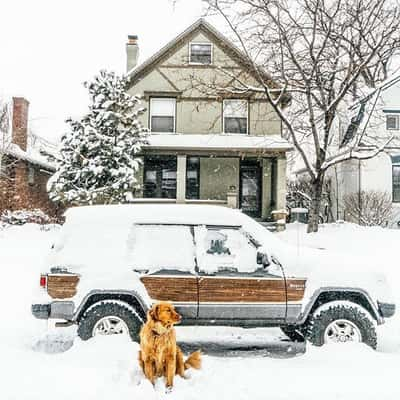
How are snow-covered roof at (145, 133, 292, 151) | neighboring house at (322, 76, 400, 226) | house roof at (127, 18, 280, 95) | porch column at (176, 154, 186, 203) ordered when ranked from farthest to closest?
neighboring house at (322, 76, 400, 226)
house roof at (127, 18, 280, 95)
snow-covered roof at (145, 133, 292, 151)
porch column at (176, 154, 186, 203)

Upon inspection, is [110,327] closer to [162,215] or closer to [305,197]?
[162,215]

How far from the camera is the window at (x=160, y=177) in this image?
937 inches

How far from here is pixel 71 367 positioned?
5.26m

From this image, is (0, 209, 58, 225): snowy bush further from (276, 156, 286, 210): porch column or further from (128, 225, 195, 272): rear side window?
(128, 225, 195, 272): rear side window

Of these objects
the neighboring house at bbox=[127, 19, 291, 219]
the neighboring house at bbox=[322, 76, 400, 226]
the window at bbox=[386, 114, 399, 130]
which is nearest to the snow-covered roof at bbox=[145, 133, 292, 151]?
the neighboring house at bbox=[127, 19, 291, 219]

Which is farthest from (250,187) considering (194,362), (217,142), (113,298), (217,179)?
(194,362)

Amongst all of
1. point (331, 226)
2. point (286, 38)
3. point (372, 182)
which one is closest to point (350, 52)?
point (286, 38)

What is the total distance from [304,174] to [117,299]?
30.4 meters

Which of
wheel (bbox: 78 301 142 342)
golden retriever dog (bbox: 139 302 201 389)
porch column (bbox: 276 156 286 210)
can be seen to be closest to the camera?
golden retriever dog (bbox: 139 302 201 389)

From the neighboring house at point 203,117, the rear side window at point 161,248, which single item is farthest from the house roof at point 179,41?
the rear side window at point 161,248

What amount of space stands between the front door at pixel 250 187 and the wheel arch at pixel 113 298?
17972mm

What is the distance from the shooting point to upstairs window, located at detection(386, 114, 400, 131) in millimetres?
26094

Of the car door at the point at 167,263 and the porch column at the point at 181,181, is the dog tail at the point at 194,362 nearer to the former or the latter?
the car door at the point at 167,263

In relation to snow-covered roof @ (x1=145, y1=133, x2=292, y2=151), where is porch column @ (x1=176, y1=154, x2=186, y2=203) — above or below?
below
